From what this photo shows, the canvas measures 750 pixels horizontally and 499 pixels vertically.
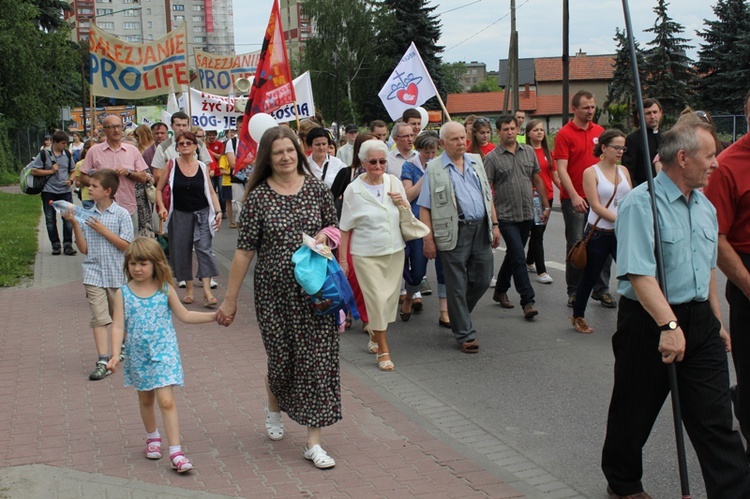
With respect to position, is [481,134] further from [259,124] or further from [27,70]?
[27,70]

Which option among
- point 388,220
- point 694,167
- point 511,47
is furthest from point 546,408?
point 511,47

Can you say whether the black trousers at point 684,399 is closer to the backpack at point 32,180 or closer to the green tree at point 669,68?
the backpack at point 32,180

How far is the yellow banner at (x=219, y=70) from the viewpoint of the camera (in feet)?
74.4

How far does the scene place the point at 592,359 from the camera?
7.58 m

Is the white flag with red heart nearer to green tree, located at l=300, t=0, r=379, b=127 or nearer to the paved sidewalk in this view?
the paved sidewalk

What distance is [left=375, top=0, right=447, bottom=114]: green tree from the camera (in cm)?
6925

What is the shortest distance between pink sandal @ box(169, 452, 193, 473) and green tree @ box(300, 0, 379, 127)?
67.6 metres

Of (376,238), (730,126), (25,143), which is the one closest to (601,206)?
(376,238)

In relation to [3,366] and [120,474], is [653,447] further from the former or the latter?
[3,366]

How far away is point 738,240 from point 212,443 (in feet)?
10.3

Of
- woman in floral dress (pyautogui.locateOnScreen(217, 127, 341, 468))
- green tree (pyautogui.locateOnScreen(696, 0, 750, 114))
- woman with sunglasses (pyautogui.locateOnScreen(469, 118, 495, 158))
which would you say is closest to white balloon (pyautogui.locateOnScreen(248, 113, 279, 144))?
woman with sunglasses (pyautogui.locateOnScreen(469, 118, 495, 158))

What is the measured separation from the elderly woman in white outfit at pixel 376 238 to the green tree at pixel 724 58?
3978 centimetres

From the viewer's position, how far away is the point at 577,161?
9727mm

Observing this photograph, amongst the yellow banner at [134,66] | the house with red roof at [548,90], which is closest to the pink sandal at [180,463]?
the yellow banner at [134,66]
